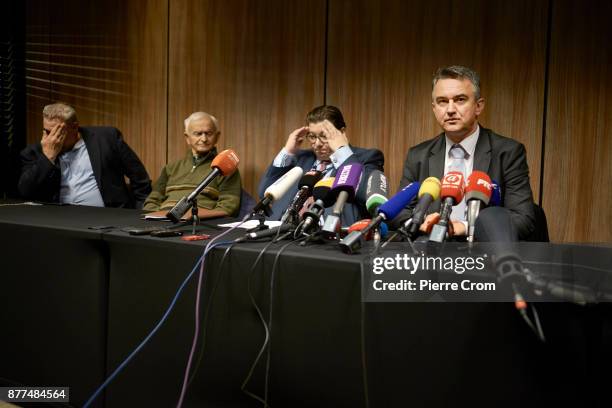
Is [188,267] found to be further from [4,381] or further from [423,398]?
[4,381]

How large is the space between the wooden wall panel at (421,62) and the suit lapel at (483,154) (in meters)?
0.98

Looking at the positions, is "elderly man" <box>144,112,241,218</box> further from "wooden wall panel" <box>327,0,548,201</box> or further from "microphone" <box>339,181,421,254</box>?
"microphone" <box>339,181,421,254</box>

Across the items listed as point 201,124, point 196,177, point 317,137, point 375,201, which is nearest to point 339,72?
point 317,137

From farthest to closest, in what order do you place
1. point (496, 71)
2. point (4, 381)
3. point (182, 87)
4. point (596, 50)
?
1. point (182, 87)
2. point (496, 71)
3. point (596, 50)
4. point (4, 381)

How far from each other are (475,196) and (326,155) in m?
1.46

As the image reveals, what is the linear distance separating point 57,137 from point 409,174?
6.51 ft

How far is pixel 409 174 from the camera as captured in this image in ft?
6.63

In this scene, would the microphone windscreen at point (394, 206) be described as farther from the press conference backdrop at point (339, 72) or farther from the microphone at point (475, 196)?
the press conference backdrop at point (339, 72)

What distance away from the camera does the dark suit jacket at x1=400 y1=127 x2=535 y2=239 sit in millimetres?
1747

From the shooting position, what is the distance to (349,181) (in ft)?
4.18

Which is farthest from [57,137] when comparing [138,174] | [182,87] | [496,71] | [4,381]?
[496,71]

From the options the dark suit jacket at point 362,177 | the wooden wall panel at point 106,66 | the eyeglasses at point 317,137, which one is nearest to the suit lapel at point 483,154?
the dark suit jacket at point 362,177

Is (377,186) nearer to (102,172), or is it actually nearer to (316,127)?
(316,127)

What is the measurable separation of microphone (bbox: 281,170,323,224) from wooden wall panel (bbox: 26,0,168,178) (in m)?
2.62
